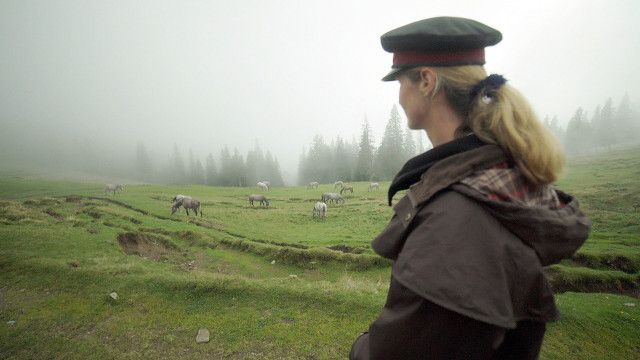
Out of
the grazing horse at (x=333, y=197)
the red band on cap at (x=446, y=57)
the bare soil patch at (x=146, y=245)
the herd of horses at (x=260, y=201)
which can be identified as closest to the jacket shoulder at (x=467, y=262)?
the red band on cap at (x=446, y=57)

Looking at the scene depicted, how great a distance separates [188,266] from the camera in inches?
648

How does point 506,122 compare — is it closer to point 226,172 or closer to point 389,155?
point 389,155

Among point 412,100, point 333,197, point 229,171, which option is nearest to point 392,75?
point 412,100

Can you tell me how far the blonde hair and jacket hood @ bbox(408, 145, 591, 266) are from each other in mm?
102

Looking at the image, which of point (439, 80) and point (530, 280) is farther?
point (439, 80)

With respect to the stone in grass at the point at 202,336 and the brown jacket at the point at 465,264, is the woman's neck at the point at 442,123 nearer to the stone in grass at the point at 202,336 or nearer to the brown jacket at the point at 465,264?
the brown jacket at the point at 465,264

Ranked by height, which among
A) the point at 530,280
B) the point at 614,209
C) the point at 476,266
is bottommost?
the point at 614,209

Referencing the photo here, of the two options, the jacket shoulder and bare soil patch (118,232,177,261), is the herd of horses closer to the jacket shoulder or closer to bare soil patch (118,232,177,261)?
bare soil patch (118,232,177,261)

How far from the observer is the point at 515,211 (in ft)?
5.43

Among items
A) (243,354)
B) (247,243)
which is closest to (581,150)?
(247,243)

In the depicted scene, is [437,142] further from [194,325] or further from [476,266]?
[194,325]

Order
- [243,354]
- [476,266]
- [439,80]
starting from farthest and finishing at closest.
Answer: [243,354] < [439,80] < [476,266]

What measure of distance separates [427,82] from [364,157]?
79.1 metres

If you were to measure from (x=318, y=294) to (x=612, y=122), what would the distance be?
12789 centimetres
